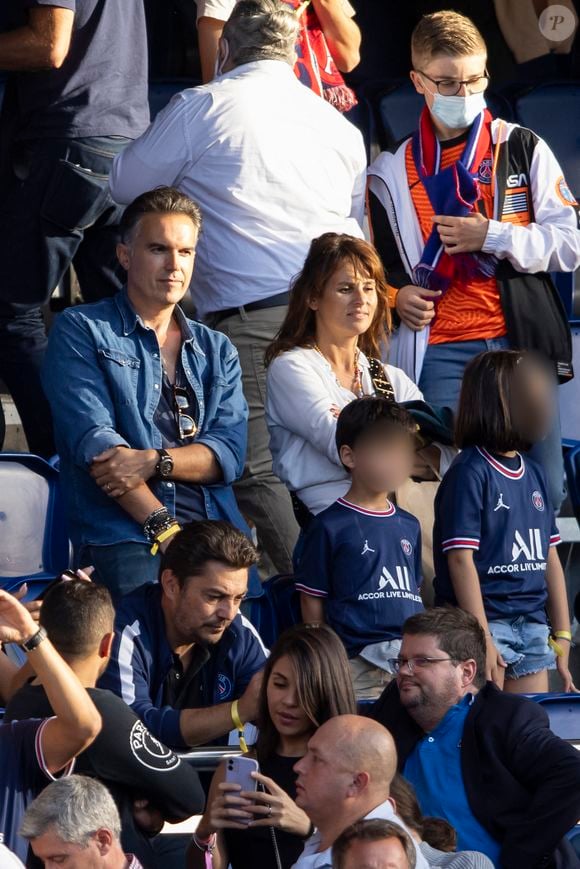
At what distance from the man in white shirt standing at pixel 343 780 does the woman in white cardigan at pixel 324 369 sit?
1.55m

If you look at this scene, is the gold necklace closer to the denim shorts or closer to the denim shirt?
the denim shirt

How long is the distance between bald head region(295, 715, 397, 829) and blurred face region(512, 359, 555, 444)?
64.5 inches

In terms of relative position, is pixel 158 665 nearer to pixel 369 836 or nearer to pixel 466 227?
pixel 369 836

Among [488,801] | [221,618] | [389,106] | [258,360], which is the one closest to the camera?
[488,801]

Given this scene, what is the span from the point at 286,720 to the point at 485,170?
2.45m

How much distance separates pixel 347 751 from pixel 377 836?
1.51 feet

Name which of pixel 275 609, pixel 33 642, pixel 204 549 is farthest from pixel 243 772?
pixel 275 609

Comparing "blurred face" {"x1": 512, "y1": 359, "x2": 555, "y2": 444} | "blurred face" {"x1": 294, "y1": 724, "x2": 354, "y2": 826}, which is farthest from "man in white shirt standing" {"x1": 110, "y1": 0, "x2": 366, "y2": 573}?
"blurred face" {"x1": 294, "y1": 724, "x2": 354, "y2": 826}

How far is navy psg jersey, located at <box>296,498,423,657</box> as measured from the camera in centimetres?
456

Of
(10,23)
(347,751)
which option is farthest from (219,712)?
(10,23)

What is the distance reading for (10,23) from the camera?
224 inches

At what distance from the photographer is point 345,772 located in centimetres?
339

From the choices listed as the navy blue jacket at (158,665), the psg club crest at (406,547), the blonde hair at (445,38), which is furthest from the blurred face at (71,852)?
the blonde hair at (445,38)

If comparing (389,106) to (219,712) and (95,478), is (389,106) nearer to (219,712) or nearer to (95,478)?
(95,478)
